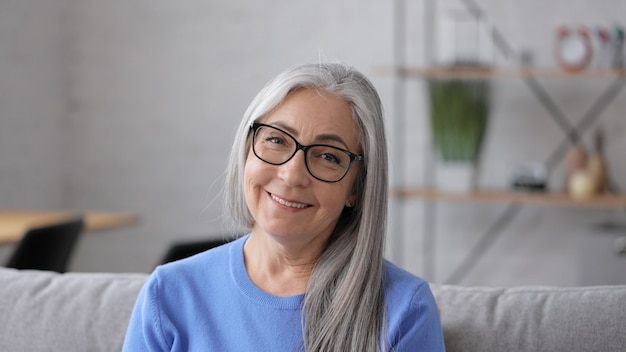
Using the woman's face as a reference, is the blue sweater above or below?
below

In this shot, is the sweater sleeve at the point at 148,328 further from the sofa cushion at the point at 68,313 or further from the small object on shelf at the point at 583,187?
the small object on shelf at the point at 583,187

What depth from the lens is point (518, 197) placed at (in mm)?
4527

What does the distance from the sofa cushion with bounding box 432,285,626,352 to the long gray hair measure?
234 mm

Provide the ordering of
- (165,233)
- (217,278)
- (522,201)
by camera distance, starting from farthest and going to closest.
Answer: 1. (165,233)
2. (522,201)
3. (217,278)

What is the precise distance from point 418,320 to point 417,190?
127 inches

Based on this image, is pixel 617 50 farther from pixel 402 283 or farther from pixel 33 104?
pixel 402 283

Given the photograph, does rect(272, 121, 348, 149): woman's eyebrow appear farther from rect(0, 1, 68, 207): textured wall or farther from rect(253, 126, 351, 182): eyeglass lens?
rect(0, 1, 68, 207): textured wall

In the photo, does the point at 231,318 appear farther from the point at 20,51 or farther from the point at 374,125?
the point at 20,51

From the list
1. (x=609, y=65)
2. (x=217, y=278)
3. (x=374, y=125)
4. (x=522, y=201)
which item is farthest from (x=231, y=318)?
(x=609, y=65)

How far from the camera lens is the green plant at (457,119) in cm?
459

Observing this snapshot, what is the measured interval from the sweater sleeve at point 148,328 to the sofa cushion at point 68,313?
0.20 meters

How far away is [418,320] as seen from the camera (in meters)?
1.55

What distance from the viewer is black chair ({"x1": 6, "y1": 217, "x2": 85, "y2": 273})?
10.5ft

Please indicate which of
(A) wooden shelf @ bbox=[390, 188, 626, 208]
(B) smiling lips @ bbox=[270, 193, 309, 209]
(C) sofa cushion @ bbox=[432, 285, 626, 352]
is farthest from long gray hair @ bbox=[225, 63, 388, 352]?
(A) wooden shelf @ bbox=[390, 188, 626, 208]
